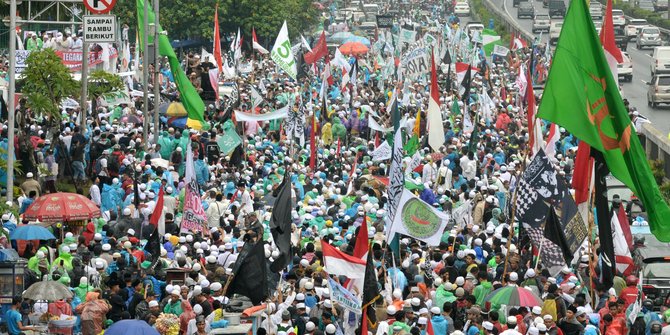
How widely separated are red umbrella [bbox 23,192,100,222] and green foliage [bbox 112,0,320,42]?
3442 cm

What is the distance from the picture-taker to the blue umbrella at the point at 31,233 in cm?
2080

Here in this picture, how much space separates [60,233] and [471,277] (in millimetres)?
6071

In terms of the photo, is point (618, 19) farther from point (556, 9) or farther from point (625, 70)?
point (625, 70)

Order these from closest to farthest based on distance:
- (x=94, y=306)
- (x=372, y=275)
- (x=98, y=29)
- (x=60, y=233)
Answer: (x=372, y=275) → (x=94, y=306) → (x=60, y=233) → (x=98, y=29)

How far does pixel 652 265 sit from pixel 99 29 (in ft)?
37.4

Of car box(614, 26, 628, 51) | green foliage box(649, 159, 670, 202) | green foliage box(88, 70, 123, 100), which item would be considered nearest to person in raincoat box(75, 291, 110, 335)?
green foliage box(649, 159, 670, 202)

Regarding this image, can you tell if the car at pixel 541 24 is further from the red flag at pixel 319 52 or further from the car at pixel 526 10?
the red flag at pixel 319 52

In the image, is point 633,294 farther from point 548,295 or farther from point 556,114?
point 556,114

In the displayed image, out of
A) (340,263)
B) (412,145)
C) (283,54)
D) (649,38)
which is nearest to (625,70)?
(649,38)

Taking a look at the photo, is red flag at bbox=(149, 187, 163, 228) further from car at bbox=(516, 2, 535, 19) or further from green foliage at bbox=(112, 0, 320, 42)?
car at bbox=(516, 2, 535, 19)

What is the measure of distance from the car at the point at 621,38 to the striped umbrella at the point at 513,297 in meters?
44.6

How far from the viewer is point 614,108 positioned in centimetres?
1505

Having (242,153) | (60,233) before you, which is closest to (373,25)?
(242,153)

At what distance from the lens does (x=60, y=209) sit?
21.7 meters
